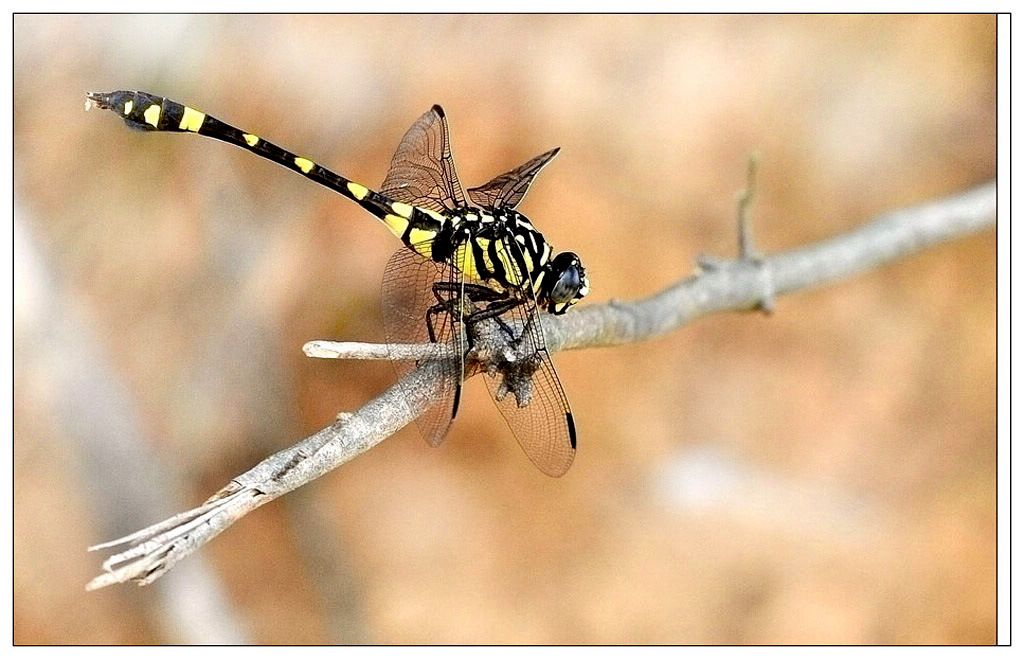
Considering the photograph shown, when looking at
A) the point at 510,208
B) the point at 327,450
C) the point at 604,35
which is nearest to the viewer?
the point at 327,450

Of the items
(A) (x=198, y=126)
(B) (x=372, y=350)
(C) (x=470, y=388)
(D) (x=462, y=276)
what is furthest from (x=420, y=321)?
(C) (x=470, y=388)

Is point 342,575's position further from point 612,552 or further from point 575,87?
point 575,87

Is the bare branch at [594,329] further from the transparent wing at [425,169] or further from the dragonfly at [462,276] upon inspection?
the transparent wing at [425,169]

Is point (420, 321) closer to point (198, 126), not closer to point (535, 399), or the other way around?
point (535, 399)

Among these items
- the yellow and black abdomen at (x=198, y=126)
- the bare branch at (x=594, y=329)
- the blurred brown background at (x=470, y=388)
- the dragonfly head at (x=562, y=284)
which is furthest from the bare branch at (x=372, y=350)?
the blurred brown background at (x=470, y=388)

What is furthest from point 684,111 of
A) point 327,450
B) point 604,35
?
point 327,450
